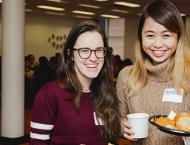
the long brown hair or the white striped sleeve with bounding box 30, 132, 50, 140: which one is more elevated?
the long brown hair

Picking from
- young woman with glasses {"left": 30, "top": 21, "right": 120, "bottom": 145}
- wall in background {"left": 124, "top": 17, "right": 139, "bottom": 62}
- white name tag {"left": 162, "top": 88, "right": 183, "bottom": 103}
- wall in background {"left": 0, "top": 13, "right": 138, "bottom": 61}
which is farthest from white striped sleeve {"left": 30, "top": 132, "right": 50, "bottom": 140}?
wall in background {"left": 124, "top": 17, "right": 139, "bottom": 62}

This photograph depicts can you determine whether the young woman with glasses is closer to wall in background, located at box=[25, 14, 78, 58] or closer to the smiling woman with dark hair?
the smiling woman with dark hair

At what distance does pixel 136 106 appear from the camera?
1749 mm

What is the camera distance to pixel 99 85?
175cm

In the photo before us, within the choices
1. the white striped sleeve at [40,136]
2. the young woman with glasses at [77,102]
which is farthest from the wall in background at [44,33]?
the white striped sleeve at [40,136]

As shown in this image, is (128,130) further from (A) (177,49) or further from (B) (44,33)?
(B) (44,33)

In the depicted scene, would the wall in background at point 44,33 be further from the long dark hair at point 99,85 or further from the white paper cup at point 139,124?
the white paper cup at point 139,124

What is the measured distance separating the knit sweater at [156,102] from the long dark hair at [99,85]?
11 centimetres

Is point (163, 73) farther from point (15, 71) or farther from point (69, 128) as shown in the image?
point (15, 71)

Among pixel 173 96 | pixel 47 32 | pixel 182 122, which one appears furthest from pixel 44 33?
pixel 182 122

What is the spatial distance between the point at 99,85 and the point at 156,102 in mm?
319

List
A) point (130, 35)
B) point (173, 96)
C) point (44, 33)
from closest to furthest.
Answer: point (173, 96), point (44, 33), point (130, 35)

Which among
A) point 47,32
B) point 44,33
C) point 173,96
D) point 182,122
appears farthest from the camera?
point 47,32

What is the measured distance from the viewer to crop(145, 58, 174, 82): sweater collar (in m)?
1.72
